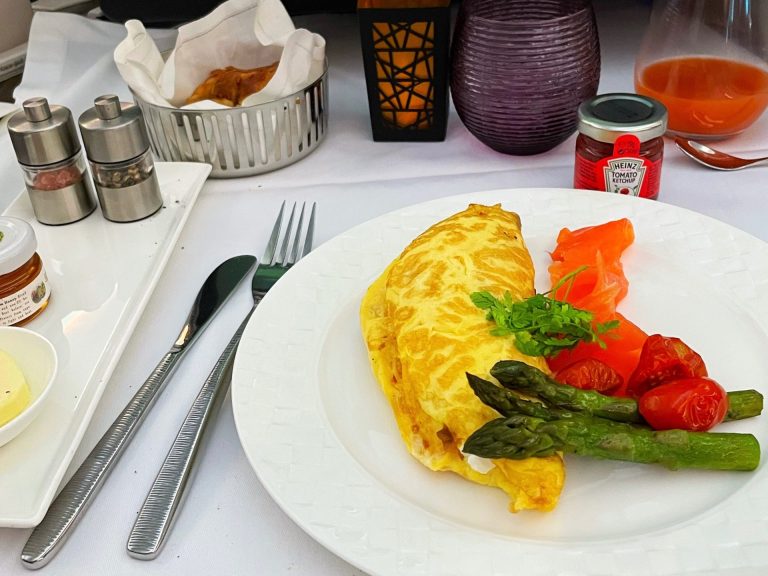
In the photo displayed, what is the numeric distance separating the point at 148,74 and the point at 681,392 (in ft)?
4.73

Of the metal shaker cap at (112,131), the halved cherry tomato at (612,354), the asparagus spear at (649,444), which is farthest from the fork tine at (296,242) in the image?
the asparagus spear at (649,444)

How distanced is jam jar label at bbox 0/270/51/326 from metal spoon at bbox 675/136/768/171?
1420mm

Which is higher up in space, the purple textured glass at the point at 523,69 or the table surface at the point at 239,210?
the purple textured glass at the point at 523,69

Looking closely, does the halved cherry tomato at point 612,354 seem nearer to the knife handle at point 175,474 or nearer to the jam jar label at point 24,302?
the knife handle at point 175,474

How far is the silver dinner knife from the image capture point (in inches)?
39.3

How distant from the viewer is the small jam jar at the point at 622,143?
1.47 meters

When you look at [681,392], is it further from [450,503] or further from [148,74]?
[148,74]

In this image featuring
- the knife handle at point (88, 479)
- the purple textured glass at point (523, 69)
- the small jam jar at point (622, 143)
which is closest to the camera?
the knife handle at point (88, 479)

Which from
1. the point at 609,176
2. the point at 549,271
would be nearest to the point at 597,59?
the point at 609,176

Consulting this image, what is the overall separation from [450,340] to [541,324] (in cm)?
14

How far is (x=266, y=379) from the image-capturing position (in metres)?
1.15

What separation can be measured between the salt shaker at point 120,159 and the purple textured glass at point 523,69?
0.74 meters

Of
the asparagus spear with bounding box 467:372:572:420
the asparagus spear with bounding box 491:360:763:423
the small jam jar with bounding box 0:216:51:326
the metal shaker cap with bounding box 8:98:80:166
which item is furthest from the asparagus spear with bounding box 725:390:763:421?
the metal shaker cap with bounding box 8:98:80:166

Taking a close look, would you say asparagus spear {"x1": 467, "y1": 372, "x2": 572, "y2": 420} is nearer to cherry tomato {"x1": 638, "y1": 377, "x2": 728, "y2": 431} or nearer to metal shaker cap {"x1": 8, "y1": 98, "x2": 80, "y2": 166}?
cherry tomato {"x1": 638, "y1": 377, "x2": 728, "y2": 431}
